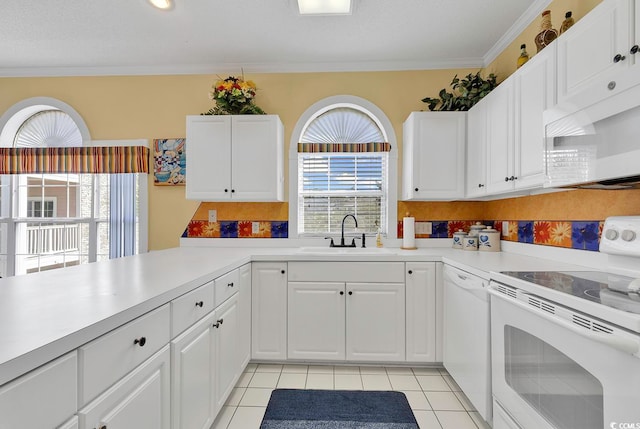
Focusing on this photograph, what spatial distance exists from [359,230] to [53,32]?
10.0ft

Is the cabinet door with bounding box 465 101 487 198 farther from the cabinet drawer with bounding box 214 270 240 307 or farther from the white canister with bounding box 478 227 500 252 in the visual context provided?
the cabinet drawer with bounding box 214 270 240 307

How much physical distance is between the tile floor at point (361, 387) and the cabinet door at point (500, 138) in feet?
4.72

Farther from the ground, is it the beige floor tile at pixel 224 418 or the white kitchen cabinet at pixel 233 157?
the white kitchen cabinet at pixel 233 157

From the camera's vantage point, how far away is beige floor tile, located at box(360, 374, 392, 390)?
7.00 ft

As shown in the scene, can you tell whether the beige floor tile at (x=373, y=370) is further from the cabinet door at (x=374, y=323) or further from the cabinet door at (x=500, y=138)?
the cabinet door at (x=500, y=138)

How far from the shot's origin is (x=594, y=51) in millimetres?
1364

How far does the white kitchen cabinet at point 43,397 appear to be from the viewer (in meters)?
0.60

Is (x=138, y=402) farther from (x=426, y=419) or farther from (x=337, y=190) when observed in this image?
(x=337, y=190)

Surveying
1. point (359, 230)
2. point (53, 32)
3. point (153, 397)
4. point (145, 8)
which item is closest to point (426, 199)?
point (359, 230)

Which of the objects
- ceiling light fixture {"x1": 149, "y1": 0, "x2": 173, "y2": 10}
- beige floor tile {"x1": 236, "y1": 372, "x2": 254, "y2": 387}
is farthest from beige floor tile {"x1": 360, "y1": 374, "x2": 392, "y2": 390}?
ceiling light fixture {"x1": 149, "y1": 0, "x2": 173, "y2": 10}

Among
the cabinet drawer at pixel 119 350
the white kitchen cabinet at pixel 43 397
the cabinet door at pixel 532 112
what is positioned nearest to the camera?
the white kitchen cabinet at pixel 43 397

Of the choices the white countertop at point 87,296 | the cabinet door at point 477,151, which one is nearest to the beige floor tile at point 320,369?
the white countertop at point 87,296

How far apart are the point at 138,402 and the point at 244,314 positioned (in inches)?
47.5

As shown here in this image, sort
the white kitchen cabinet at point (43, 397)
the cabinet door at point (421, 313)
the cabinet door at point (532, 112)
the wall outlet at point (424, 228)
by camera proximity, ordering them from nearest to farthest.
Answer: the white kitchen cabinet at point (43, 397)
the cabinet door at point (532, 112)
the cabinet door at point (421, 313)
the wall outlet at point (424, 228)
